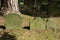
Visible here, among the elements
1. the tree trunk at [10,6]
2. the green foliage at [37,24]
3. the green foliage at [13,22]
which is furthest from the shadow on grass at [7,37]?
the tree trunk at [10,6]

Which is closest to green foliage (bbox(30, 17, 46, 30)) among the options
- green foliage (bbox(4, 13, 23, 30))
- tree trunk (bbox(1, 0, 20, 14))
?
green foliage (bbox(4, 13, 23, 30))

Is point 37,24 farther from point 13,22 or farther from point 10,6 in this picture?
point 10,6

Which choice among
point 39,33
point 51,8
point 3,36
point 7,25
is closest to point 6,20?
point 7,25

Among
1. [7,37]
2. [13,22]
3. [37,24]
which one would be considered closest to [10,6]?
[13,22]

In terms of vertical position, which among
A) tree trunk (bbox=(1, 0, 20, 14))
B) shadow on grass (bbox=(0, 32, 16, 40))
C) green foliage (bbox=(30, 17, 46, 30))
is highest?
tree trunk (bbox=(1, 0, 20, 14))

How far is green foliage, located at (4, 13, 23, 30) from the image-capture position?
370 inches

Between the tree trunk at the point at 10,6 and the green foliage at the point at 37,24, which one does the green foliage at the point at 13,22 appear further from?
the tree trunk at the point at 10,6

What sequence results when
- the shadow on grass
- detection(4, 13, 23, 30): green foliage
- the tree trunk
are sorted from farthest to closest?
the tree trunk < detection(4, 13, 23, 30): green foliage < the shadow on grass

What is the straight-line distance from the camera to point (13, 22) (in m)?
9.44

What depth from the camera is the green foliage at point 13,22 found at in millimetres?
9398

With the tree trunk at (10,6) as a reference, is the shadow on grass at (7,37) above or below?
below

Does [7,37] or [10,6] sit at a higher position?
[10,6]

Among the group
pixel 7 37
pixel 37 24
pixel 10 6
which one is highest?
pixel 10 6

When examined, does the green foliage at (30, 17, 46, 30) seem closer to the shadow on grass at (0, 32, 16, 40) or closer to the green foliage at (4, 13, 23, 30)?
the green foliage at (4, 13, 23, 30)
